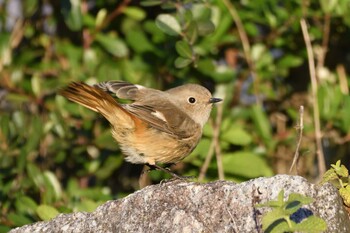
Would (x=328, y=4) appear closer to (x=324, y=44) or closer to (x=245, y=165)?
(x=324, y=44)

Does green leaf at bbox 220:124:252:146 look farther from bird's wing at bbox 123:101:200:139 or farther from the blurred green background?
bird's wing at bbox 123:101:200:139

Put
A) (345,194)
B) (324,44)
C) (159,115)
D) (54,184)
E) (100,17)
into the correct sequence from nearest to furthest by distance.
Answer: (345,194) → (159,115) → (54,184) → (100,17) → (324,44)

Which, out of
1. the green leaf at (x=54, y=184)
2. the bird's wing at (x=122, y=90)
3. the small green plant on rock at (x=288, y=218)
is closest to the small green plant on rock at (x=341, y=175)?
the small green plant on rock at (x=288, y=218)

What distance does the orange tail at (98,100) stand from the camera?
4613 mm

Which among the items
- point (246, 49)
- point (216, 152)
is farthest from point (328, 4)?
point (216, 152)

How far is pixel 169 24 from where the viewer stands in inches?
212

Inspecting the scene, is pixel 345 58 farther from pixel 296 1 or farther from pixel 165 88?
pixel 165 88

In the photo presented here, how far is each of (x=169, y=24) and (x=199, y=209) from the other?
2265 mm

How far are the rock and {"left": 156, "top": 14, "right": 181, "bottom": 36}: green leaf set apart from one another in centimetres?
195

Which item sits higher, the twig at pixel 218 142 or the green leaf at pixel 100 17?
the green leaf at pixel 100 17

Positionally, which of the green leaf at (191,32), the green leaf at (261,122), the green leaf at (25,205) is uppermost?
the green leaf at (191,32)

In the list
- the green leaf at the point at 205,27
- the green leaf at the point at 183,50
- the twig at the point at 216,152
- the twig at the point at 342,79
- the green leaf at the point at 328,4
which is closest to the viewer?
the green leaf at the point at 183,50

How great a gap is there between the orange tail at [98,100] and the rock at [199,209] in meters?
1.10

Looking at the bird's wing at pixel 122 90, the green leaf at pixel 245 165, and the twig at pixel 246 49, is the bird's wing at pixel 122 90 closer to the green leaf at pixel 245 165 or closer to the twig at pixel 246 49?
the green leaf at pixel 245 165
